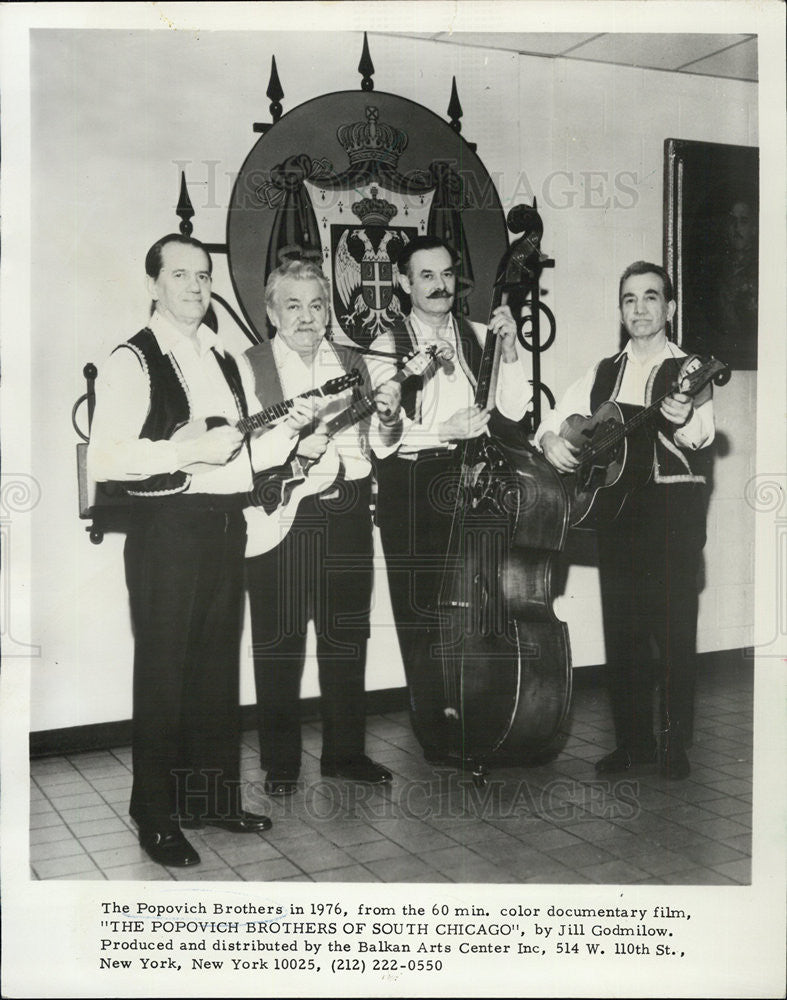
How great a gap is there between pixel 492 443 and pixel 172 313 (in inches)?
46.1

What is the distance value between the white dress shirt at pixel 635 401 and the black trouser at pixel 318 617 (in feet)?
2.54

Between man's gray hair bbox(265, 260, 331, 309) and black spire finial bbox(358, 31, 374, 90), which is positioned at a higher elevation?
black spire finial bbox(358, 31, 374, 90)

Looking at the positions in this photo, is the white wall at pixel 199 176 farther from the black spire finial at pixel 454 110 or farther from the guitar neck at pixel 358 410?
the guitar neck at pixel 358 410

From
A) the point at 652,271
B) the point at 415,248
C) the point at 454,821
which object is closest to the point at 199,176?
the point at 415,248

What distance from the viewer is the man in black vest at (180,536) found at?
339 cm

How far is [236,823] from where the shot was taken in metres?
3.40

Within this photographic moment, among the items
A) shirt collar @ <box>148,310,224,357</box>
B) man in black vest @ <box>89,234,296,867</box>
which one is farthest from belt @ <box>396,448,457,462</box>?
shirt collar @ <box>148,310,224,357</box>

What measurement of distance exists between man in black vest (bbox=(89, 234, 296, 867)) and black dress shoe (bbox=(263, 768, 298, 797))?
13 centimetres

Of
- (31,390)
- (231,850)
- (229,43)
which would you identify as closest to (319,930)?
(231,850)

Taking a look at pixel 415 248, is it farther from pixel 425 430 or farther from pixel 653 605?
pixel 653 605

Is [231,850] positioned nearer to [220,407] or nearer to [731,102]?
[220,407]

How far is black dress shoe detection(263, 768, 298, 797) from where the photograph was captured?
11.6 feet

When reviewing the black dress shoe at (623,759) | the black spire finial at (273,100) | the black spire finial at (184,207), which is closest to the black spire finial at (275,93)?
the black spire finial at (273,100)

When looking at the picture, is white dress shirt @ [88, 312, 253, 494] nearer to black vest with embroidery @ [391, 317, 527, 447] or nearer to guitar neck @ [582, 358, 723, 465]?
black vest with embroidery @ [391, 317, 527, 447]
